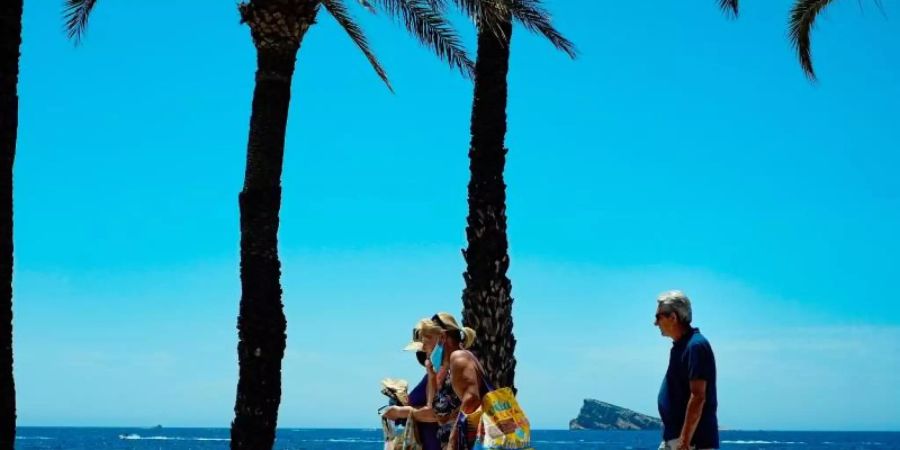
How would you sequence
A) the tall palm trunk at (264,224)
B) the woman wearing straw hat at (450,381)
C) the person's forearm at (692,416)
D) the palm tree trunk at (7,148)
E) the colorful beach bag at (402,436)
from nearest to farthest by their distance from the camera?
the person's forearm at (692,416), the woman wearing straw hat at (450,381), the colorful beach bag at (402,436), the palm tree trunk at (7,148), the tall palm trunk at (264,224)

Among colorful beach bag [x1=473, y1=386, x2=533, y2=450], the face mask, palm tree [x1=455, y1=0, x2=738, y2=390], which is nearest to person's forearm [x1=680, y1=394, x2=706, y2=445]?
colorful beach bag [x1=473, y1=386, x2=533, y2=450]

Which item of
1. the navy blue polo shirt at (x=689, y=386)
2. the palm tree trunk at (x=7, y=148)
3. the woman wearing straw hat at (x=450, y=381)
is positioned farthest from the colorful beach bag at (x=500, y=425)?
the palm tree trunk at (x=7, y=148)

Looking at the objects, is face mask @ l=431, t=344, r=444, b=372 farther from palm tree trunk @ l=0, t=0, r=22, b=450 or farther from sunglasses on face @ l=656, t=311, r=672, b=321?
palm tree trunk @ l=0, t=0, r=22, b=450

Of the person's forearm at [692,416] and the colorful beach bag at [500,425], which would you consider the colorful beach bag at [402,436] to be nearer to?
the colorful beach bag at [500,425]

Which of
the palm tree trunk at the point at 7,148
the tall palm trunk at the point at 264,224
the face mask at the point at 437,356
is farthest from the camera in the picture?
Result: the tall palm trunk at the point at 264,224

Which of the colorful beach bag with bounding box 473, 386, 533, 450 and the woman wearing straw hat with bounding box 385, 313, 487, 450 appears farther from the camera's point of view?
the woman wearing straw hat with bounding box 385, 313, 487, 450

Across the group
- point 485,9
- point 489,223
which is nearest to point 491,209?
point 489,223

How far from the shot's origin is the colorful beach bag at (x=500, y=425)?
6996 mm

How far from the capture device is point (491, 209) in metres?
14.5

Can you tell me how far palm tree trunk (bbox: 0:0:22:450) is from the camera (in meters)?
9.53

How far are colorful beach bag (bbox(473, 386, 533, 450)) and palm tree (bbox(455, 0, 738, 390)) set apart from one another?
6788 millimetres

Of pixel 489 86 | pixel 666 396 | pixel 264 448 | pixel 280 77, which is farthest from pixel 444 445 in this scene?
Result: pixel 489 86

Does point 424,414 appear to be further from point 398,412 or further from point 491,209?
Answer: point 491,209

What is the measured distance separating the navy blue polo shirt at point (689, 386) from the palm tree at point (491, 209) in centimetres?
711
